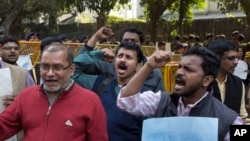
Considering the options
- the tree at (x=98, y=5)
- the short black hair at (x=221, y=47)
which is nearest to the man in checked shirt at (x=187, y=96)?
the short black hair at (x=221, y=47)

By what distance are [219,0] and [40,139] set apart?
2243 cm

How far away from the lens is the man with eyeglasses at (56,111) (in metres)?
3.23

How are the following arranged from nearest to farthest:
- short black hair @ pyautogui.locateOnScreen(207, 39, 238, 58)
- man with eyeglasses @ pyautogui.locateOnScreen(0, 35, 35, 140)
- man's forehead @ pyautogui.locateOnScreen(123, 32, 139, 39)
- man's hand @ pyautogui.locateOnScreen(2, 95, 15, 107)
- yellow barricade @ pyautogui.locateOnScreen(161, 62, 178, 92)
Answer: man's hand @ pyautogui.locateOnScreen(2, 95, 15, 107), man with eyeglasses @ pyautogui.locateOnScreen(0, 35, 35, 140), short black hair @ pyautogui.locateOnScreen(207, 39, 238, 58), man's forehead @ pyautogui.locateOnScreen(123, 32, 139, 39), yellow barricade @ pyautogui.locateOnScreen(161, 62, 178, 92)

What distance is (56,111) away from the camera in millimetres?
3268

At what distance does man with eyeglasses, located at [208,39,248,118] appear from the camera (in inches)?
175

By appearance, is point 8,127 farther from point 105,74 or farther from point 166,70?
point 166,70

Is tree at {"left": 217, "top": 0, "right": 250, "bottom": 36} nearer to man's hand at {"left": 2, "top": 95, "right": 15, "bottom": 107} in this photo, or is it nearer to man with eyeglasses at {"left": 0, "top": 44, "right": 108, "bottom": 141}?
man's hand at {"left": 2, "top": 95, "right": 15, "bottom": 107}

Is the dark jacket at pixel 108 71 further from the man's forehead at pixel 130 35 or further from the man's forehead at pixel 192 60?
the man's forehead at pixel 192 60

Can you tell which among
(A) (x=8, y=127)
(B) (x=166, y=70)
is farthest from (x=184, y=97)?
(B) (x=166, y=70)

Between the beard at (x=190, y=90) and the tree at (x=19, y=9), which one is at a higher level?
the tree at (x=19, y=9)

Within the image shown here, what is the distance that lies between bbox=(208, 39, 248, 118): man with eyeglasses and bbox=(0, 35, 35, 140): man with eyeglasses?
1691 millimetres

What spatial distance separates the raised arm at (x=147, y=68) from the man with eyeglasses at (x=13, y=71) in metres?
1.34

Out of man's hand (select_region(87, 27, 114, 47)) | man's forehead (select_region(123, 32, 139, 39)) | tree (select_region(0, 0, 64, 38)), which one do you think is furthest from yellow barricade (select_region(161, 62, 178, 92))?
tree (select_region(0, 0, 64, 38))

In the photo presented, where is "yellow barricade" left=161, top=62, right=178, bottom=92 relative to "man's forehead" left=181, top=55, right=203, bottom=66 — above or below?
below
